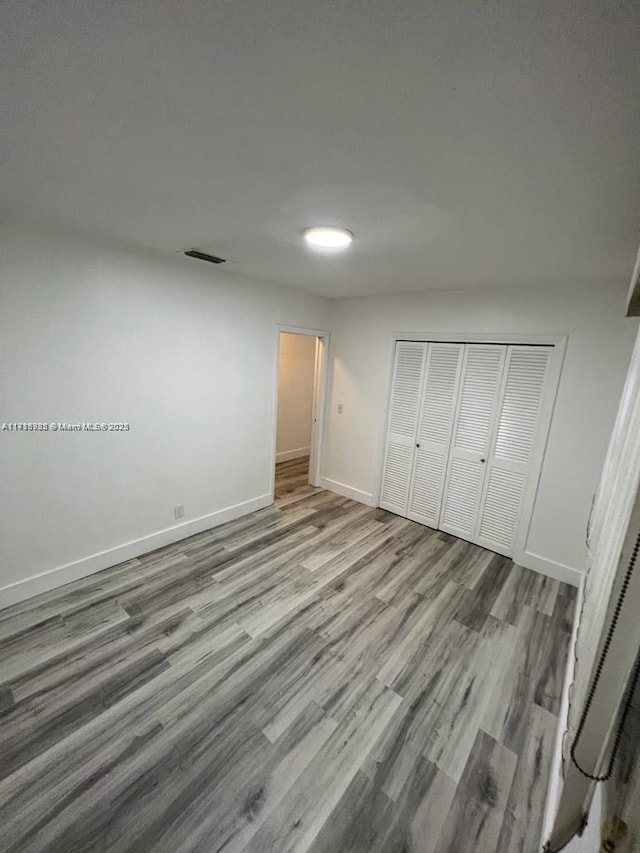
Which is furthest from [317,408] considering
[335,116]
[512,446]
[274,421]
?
[335,116]

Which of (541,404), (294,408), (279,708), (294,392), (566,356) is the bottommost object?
(279,708)

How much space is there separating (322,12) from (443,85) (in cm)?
34

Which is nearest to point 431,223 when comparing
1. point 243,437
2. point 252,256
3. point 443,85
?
point 443,85

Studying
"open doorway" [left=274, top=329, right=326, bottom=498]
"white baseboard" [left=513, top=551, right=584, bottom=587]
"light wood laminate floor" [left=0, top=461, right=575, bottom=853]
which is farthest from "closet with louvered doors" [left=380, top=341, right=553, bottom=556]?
"open doorway" [left=274, top=329, right=326, bottom=498]

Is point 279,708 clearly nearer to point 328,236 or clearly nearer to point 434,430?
point 328,236

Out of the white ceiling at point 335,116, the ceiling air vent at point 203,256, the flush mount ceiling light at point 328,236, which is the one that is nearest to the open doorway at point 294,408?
the ceiling air vent at point 203,256

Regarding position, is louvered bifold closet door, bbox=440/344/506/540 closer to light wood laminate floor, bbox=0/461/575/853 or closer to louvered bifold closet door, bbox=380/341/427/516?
louvered bifold closet door, bbox=380/341/427/516

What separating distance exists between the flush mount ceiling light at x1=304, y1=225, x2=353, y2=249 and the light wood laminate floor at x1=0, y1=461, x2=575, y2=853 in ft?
7.87

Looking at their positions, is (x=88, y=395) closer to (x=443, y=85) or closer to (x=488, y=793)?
(x=443, y=85)

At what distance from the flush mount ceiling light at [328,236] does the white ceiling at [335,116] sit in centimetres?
9

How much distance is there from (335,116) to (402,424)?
10.1 ft

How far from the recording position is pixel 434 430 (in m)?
→ 3.57

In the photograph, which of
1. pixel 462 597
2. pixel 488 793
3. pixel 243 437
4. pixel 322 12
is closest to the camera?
pixel 322 12

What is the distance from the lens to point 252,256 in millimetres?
2486
